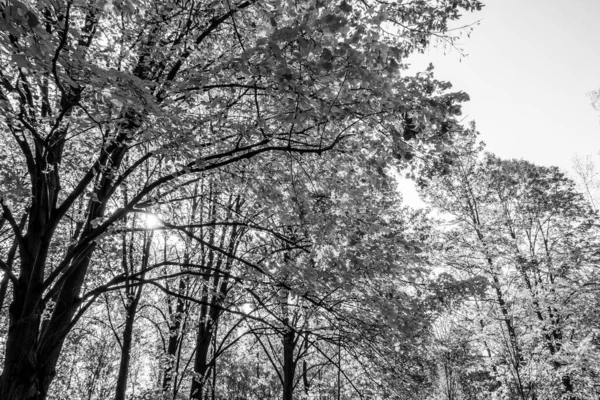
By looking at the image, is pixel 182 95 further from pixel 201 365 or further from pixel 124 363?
pixel 124 363

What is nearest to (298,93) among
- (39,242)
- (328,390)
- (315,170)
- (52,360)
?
(315,170)

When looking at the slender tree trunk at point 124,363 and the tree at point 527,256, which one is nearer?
the slender tree trunk at point 124,363

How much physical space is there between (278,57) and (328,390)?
21.3 m

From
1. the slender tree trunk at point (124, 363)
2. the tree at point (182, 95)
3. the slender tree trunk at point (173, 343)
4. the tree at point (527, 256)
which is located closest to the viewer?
the tree at point (182, 95)

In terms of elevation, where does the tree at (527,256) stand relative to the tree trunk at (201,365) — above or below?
above

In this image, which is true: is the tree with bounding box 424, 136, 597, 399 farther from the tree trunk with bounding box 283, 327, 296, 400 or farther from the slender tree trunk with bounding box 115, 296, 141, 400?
the slender tree trunk with bounding box 115, 296, 141, 400

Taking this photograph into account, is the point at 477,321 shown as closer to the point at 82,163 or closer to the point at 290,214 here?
the point at 290,214

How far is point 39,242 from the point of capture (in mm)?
4008

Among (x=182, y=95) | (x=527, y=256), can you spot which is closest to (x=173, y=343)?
(x=182, y=95)

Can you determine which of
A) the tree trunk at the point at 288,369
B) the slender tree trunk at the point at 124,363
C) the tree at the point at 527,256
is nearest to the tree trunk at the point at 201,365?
the slender tree trunk at the point at 124,363

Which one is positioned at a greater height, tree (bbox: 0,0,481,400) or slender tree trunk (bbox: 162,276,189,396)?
tree (bbox: 0,0,481,400)

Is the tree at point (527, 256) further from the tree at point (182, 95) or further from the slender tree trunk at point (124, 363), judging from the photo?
the slender tree trunk at point (124, 363)

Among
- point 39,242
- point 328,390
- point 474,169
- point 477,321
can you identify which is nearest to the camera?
point 39,242

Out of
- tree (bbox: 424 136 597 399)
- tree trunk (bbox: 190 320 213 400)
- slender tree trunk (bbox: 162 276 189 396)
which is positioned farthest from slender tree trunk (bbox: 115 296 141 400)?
tree (bbox: 424 136 597 399)
